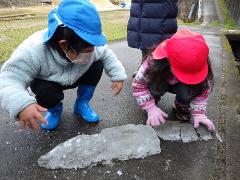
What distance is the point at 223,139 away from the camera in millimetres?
2430

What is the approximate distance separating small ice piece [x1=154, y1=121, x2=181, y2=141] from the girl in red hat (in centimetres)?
4

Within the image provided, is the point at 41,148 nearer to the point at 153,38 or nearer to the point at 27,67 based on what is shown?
the point at 27,67

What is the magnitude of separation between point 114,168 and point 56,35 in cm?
89

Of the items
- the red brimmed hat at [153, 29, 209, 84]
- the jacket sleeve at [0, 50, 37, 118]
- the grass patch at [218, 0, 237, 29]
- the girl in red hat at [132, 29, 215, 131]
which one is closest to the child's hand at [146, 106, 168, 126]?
the girl in red hat at [132, 29, 215, 131]

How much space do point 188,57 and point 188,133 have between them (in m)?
0.60

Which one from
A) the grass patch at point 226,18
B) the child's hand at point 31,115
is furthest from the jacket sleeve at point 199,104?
the grass patch at point 226,18

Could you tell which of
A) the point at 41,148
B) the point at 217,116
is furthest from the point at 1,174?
the point at 217,116

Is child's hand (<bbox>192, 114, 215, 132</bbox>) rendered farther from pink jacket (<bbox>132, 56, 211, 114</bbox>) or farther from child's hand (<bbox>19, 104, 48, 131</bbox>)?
child's hand (<bbox>19, 104, 48, 131</bbox>)

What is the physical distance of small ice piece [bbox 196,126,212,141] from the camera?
2434mm

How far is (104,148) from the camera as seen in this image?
2.24 metres

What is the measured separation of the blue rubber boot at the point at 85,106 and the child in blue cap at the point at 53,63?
15 cm

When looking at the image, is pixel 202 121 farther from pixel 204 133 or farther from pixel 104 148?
pixel 104 148

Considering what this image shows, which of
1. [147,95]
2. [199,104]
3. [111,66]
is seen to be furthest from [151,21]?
[199,104]

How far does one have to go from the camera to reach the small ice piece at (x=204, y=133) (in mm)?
2434
